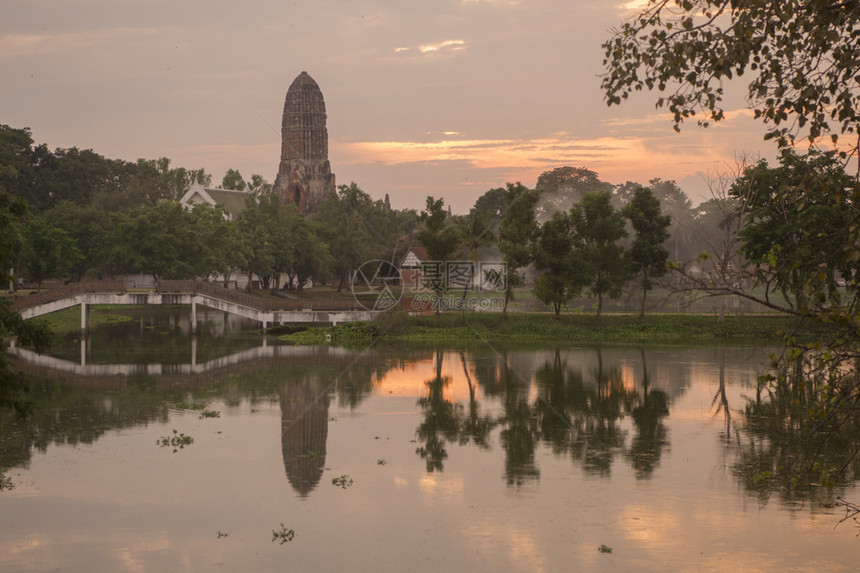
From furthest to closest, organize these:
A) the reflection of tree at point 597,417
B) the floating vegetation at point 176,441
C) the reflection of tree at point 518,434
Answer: the floating vegetation at point 176,441, the reflection of tree at point 597,417, the reflection of tree at point 518,434

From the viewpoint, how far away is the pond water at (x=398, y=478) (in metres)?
15.3

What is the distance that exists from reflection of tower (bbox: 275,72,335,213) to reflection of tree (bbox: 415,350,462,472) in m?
104

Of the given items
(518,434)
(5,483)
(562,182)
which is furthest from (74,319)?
(562,182)

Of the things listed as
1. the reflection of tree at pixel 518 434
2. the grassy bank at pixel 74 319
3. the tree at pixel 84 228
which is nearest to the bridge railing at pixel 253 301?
the grassy bank at pixel 74 319

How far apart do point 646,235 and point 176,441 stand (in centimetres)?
4097

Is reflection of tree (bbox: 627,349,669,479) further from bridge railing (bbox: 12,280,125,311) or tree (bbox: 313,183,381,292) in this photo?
tree (bbox: 313,183,381,292)

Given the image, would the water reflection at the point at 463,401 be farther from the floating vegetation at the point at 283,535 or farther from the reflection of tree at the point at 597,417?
the floating vegetation at the point at 283,535

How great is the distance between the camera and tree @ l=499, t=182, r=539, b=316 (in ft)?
190

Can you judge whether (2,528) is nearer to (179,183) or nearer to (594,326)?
(594,326)

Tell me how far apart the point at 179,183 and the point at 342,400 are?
104 m

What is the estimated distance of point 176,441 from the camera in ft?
78.5

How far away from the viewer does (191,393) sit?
32.7 meters

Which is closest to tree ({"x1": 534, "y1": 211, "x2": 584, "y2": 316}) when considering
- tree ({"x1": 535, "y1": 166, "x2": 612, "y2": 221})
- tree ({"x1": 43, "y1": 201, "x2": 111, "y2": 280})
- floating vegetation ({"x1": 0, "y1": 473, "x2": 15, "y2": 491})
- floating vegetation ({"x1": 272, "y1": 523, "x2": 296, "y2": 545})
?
tree ({"x1": 43, "y1": 201, "x2": 111, "y2": 280})

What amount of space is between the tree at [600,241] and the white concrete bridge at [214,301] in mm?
14926
